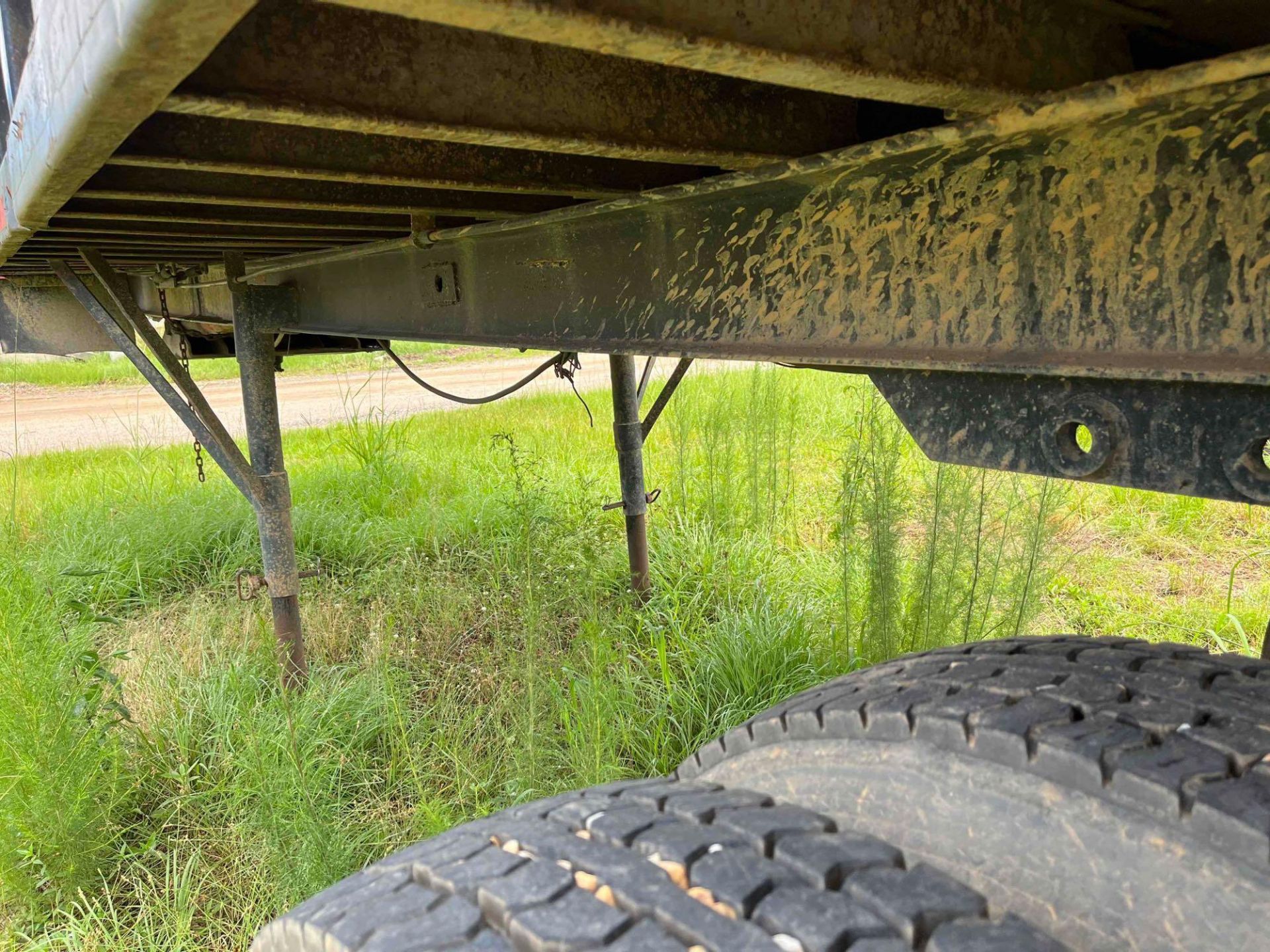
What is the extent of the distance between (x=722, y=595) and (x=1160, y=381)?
3286 mm

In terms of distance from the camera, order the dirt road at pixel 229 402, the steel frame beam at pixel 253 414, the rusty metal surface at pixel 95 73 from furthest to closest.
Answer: the dirt road at pixel 229 402
the steel frame beam at pixel 253 414
the rusty metal surface at pixel 95 73

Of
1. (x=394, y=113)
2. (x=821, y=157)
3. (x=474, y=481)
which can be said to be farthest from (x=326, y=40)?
(x=474, y=481)

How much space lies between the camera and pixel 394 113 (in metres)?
0.97

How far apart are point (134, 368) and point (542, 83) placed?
Result: 12543 mm

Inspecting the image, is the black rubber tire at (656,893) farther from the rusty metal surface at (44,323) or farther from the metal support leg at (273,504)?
the rusty metal surface at (44,323)

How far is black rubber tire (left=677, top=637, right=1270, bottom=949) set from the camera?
788 mm

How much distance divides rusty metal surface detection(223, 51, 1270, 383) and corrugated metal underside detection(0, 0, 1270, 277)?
76mm

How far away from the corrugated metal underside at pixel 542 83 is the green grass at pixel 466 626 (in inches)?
58.6

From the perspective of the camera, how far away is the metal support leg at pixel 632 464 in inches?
152

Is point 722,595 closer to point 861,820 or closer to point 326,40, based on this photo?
point 861,820

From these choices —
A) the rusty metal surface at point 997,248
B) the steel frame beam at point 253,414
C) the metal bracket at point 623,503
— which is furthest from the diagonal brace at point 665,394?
the rusty metal surface at point 997,248

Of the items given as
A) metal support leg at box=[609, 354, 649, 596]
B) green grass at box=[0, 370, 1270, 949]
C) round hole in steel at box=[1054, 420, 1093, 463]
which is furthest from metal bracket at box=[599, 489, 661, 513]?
round hole in steel at box=[1054, 420, 1093, 463]

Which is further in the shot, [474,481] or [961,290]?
[474,481]

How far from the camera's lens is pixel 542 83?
103 cm
